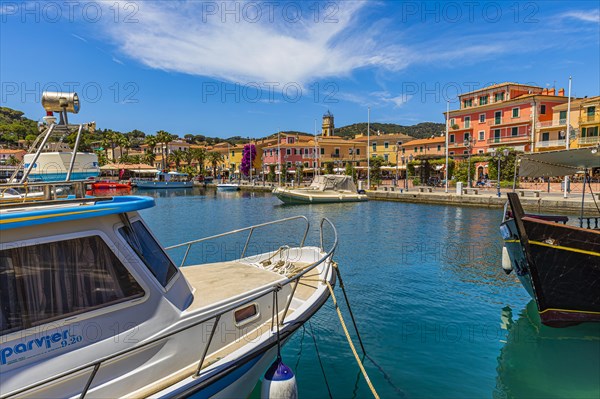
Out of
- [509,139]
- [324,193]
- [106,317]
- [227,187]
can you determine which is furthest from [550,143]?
[106,317]

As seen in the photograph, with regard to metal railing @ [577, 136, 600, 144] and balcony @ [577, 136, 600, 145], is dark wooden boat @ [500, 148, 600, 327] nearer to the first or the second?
metal railing @ [577, 136, 600, 144]

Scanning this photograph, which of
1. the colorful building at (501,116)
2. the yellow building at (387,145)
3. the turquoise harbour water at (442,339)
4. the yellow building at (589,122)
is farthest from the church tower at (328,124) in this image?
the turquoise harbour water at (442,339)

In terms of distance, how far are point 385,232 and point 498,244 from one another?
258 inches

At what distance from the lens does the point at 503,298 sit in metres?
11.1

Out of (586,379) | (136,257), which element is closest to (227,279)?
(136,257)

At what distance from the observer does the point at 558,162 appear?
10.5m

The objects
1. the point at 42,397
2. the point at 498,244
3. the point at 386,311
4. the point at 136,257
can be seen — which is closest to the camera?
the point at 42,397

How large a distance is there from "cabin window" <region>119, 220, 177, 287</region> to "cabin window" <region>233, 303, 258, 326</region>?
40.5 inches

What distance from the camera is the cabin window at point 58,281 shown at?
11.6ft

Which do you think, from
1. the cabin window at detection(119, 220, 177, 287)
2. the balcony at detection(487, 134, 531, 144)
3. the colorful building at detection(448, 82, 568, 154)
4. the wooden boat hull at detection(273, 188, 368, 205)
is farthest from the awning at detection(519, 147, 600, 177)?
the balcony at detection(487, 134, 531, 144)


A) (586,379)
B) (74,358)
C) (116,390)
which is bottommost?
(586,379)

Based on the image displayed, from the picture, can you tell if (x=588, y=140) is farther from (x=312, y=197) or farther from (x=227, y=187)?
(x=227, y=187)

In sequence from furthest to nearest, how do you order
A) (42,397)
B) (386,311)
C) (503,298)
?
(503,298) < (386,311) < (42,397)

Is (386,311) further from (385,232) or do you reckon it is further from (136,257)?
(385,232)
